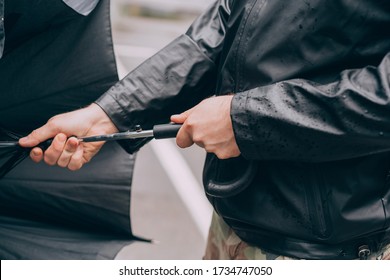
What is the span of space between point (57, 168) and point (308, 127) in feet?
2.84

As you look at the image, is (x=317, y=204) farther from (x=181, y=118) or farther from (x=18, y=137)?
(x=18, y=137)

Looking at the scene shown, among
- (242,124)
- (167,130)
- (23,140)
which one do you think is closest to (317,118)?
(242,124)

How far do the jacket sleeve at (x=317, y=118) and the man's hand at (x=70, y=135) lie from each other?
493mm

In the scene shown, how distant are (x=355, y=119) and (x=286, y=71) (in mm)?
235

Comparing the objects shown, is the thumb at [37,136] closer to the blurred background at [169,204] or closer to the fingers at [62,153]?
the fingers at [62,153]

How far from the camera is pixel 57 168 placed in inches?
81.7

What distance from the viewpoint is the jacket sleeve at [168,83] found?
2004 mm

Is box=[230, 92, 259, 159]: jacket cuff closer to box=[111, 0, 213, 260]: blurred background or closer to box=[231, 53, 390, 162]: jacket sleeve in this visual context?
box=[231, 53, 390, 162]: jacket sleeve

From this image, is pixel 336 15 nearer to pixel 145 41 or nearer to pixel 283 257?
pixel 283 257

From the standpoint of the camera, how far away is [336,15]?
1609 millimetres

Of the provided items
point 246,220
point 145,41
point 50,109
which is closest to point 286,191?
point 246,220

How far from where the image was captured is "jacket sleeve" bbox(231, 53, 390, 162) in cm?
154

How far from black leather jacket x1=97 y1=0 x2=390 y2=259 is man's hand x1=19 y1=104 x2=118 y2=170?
14.2 inches

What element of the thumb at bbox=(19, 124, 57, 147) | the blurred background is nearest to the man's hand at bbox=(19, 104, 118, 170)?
the thumb at bbox=(19, 124, 57, 147)
